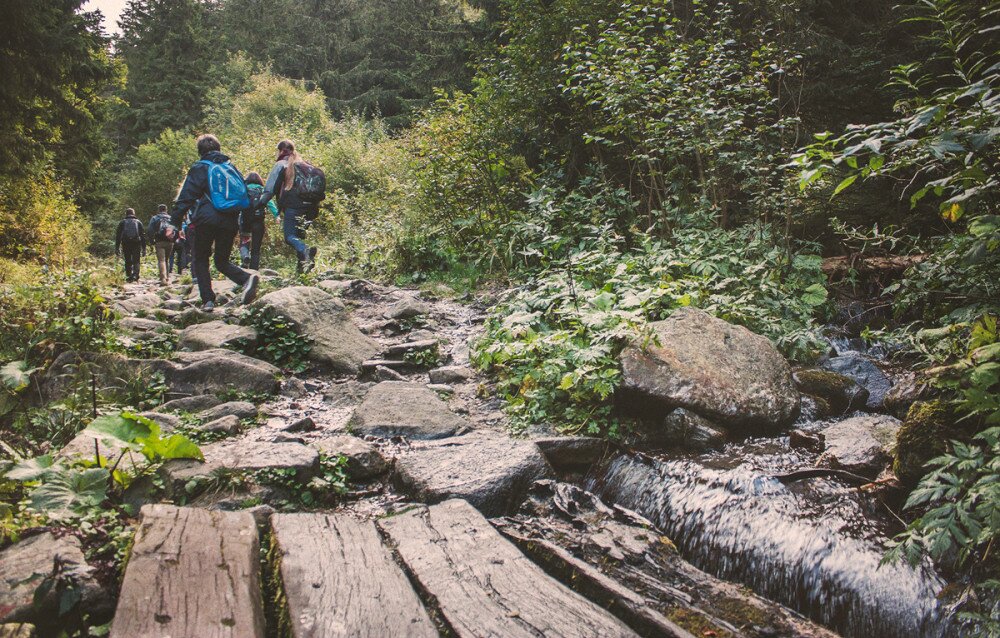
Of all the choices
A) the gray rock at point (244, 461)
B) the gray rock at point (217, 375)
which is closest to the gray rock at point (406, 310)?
the gray rock at point (217, 375)

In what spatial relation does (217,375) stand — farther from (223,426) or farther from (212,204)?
(212,204)

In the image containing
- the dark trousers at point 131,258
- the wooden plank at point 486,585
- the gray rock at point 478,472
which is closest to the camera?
the wooden plank at point 486,585

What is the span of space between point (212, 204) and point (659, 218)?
19.7ft

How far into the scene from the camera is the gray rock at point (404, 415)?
5.01 metres

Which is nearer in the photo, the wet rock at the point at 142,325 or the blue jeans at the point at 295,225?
the wet rock at the point at 142,325

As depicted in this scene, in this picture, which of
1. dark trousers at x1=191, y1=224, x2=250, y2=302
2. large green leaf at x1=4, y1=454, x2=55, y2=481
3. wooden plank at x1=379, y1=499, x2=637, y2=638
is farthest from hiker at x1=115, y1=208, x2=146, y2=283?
wooden plank at x1=379, y1=499, x2=637, y2=638

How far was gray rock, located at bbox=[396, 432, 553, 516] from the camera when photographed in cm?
372

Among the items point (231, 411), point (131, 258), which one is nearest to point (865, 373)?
point (231, 411)

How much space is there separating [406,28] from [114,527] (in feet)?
115

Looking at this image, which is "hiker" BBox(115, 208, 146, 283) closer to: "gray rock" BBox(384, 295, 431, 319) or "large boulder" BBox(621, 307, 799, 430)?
"gray rock" BBox(384, 295, 431, 319)

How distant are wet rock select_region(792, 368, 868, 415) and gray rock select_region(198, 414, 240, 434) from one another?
16.3ft

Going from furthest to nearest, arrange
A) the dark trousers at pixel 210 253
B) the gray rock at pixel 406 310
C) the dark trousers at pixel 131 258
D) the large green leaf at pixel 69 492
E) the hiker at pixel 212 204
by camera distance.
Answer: the dark trousers at pixel 131 258 < the gray rock at pixel 406 310 < the dark trousers at pixel 210 253 < the hiker at pixel 212 204 < the large green leaf at pixel 69 492

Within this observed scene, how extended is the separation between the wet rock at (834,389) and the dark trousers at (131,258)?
51.7 feet

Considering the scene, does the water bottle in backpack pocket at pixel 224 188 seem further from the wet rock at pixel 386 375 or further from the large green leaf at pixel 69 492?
the large green leaf at pixel 69 492
